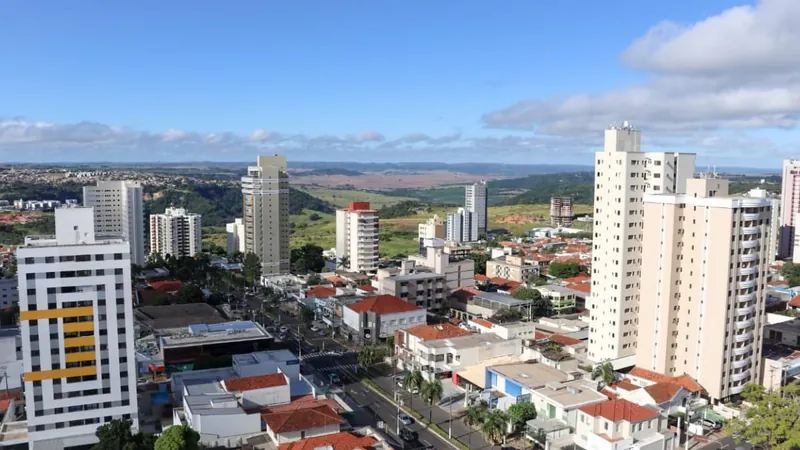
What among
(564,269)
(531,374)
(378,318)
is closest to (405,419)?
(531,374)

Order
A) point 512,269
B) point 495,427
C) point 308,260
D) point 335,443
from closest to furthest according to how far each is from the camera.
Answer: point 335,443
point 495,427
point 512,269
point 308,260

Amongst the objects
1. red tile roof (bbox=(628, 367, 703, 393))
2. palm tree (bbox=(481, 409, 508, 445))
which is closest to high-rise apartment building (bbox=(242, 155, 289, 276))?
red tile roof (bbox=(628, 367, 703, 393))

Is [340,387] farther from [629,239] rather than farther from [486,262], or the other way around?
[486,262]

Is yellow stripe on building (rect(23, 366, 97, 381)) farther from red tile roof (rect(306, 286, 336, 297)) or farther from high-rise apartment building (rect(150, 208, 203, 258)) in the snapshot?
high-rise apartment building (rect(150, 208, 203, 258))

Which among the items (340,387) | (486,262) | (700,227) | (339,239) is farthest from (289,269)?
(700,227)

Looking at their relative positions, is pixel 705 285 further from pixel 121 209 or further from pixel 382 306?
pixel 121 209

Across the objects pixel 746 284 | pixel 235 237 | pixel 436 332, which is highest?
pixel 746 284
